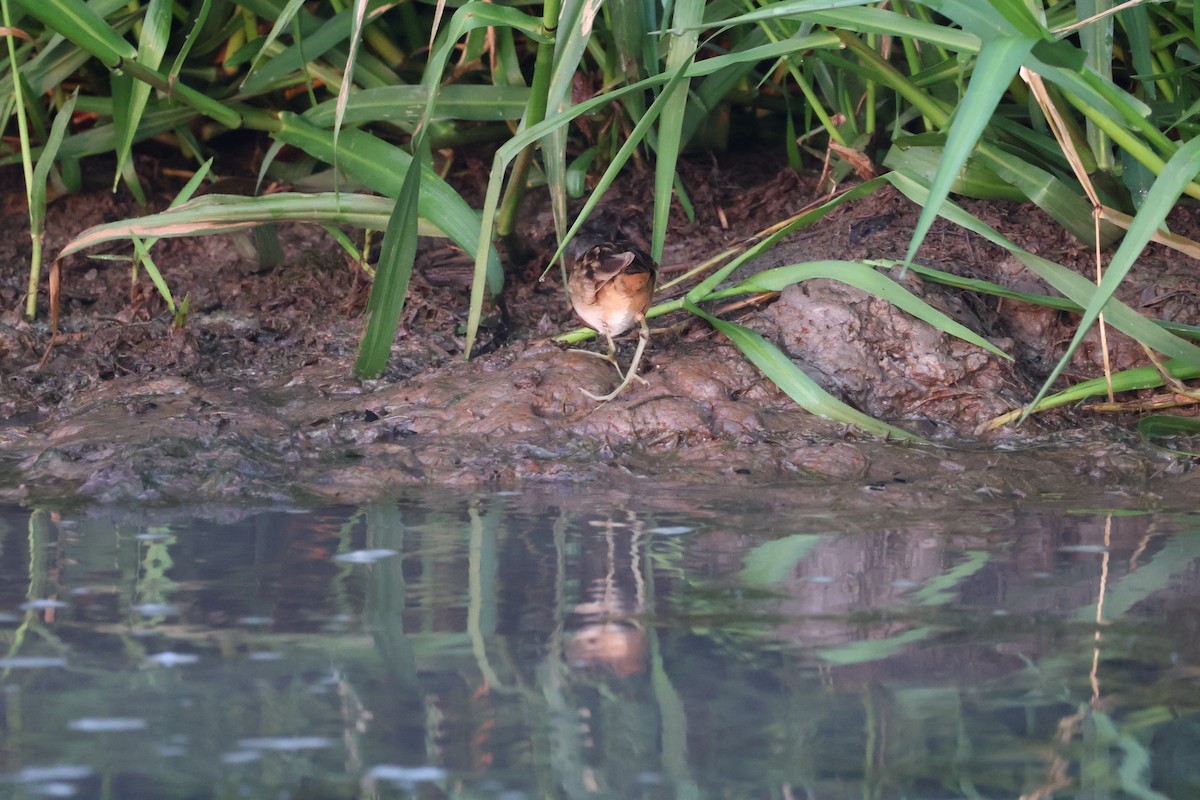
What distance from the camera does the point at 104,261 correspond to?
3.71 metres

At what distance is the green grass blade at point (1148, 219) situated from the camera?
6.05ft

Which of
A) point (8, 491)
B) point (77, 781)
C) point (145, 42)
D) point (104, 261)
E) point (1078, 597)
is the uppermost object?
point (145, 42)

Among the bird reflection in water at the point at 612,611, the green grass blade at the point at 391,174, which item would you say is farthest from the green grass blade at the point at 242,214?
the bird reflection in water at the point at 612,611

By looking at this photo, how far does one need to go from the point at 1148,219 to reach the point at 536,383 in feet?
4.61

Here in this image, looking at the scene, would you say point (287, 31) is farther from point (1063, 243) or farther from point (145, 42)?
point (1063, 243)

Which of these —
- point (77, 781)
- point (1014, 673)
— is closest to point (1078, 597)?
point (1014, 673)

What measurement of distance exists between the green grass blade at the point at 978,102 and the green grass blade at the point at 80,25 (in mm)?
2061

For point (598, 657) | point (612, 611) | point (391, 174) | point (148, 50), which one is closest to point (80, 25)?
point (148, 50)

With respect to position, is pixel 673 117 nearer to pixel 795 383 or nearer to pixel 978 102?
pixel 795 383

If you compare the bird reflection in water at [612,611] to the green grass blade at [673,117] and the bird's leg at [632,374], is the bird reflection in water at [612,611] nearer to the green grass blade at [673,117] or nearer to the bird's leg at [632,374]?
the bird's leg at [632,374]

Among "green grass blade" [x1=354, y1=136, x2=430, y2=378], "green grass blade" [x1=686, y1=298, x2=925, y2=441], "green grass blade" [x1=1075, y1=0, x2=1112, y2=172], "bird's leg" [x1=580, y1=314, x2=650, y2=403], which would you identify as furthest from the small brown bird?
"green grass blade" [x1=1075, y1=0, x2=1112, y2=172]

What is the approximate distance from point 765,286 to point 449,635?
5.43ft

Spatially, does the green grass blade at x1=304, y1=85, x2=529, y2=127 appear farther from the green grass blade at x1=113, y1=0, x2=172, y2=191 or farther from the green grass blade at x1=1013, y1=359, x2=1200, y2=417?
the green grass blade at x1=1013, y1=359, x2=1200, y2=417

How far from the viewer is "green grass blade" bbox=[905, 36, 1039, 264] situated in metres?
1.61
